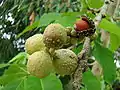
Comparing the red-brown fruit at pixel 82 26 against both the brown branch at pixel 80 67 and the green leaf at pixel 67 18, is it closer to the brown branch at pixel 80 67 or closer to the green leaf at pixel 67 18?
the brown branch at pixel 80 67

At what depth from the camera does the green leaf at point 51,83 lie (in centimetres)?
84

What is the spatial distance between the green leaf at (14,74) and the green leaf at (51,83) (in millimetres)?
Answer: 50

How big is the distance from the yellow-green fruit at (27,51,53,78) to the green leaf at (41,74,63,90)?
0.04 meters

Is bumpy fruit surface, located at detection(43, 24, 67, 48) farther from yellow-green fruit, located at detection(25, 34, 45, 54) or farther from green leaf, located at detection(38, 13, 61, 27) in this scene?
green leaf, located at detection(38, 13, 61, 27)

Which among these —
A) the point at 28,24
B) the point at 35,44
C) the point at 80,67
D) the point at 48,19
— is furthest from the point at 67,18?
the point at 28,24

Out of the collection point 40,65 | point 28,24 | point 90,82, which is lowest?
point 28,24

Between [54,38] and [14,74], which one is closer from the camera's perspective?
[54,38]

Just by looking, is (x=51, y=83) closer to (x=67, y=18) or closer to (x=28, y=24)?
(x=67, y=18)

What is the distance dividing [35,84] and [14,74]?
0.21 feet

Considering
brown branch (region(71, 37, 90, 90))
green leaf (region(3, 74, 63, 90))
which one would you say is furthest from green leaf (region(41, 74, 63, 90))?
brown branch (region(71, 37, 90, 90))

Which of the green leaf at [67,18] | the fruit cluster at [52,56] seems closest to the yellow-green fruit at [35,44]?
the fruit cluster at [52,56]

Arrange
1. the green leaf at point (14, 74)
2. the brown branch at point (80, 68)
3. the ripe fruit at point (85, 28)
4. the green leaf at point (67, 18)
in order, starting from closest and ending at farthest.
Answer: the brown branch at point (80, 68)
the ripe fruit at point (85, 28)
the green leaf at point (14, 74)
the green leaf at point (67, 18)

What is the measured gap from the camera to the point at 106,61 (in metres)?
0.99

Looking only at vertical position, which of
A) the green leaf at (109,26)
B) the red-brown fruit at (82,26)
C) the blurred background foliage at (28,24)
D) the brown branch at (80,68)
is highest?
the red-brown fruit at (82,26)
